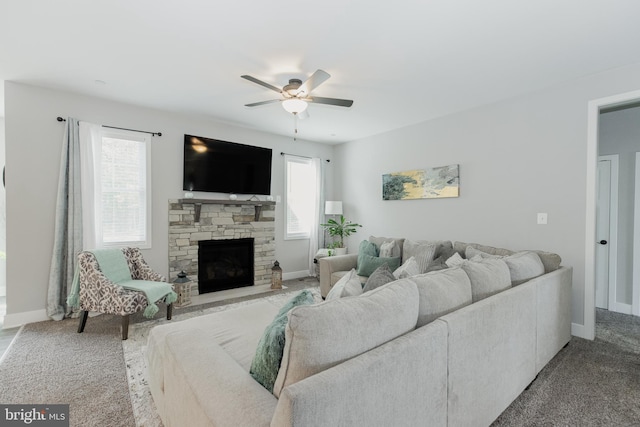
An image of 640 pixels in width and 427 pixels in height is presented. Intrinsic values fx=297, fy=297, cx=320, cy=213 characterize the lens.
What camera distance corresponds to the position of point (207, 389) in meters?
1.15

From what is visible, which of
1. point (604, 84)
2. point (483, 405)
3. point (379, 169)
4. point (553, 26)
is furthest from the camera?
point (379, 169)

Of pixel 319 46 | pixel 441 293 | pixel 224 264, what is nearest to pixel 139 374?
pixel 441 293

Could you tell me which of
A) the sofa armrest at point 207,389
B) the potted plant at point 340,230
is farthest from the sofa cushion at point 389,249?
the sofa armrest at point 207,389

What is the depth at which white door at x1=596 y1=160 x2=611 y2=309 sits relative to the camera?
3.75m

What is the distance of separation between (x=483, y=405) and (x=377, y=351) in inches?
39.3

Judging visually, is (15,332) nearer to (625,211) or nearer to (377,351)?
(377,351)

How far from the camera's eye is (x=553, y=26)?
2189mm

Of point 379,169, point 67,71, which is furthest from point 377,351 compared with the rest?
point 379,169

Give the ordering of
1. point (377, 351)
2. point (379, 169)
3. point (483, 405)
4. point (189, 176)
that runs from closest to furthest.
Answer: point (377, 351), point (483, 405), point (189, 176), point (379, 169)

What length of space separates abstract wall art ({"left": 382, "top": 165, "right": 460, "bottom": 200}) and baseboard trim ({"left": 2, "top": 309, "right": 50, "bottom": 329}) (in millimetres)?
4772

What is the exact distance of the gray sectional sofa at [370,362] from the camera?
0.99 m

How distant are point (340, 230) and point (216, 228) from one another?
2.12m

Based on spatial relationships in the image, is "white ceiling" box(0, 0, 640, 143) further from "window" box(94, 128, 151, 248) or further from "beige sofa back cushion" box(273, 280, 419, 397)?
"beige sofa back cushion" box(273, 280, 419, 397)

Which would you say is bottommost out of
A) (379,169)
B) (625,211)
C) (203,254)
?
(203,254)
